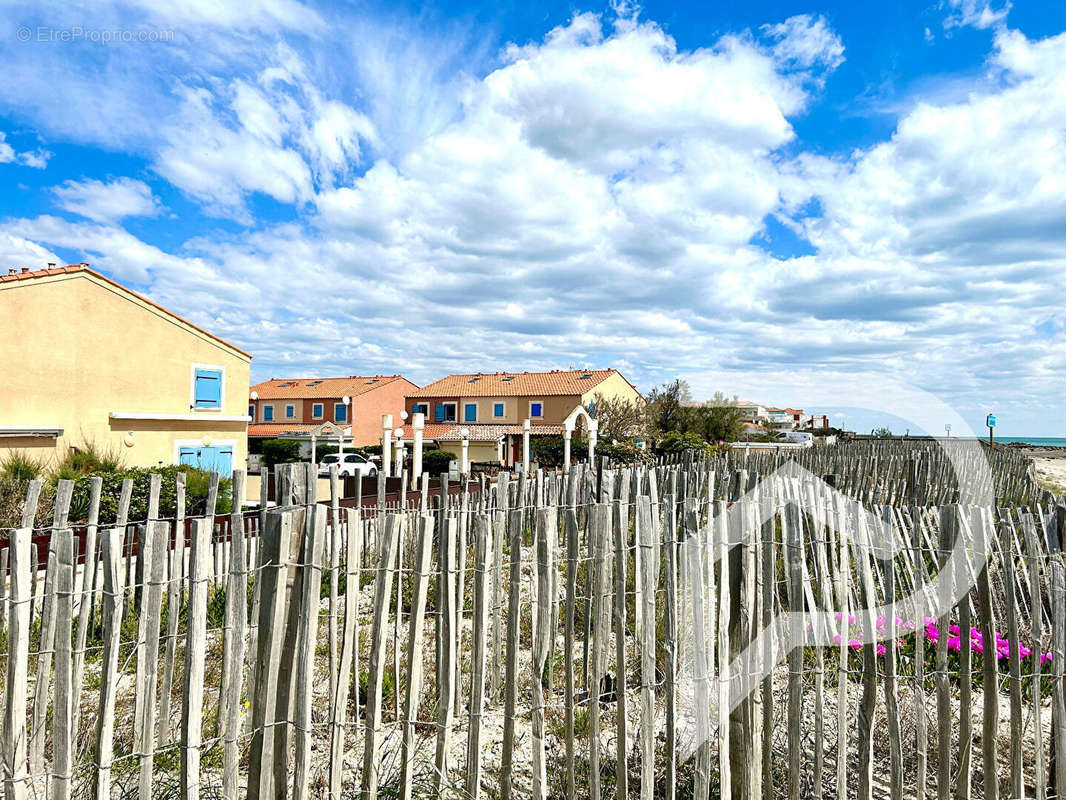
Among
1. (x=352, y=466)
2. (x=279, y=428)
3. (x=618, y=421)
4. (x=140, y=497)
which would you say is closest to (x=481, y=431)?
(x=618, y=421)

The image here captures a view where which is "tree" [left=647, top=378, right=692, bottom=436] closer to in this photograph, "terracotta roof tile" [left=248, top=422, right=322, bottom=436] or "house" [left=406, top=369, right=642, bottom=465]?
"house" [left=406, top=369, right=642, bottom=465]

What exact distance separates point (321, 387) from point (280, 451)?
7.98m

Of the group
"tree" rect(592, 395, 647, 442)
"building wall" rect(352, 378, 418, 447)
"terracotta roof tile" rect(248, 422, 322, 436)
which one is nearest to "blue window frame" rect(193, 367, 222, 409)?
"building wall" rect(352, 378, 418, 447)

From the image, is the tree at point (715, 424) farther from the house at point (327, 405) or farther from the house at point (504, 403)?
the house at point (327, 405)

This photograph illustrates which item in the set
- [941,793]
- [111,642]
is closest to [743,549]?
[941,793]

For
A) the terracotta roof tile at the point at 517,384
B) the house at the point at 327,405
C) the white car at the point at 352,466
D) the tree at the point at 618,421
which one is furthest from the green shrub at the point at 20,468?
the terracotta roof tile at the point at 517,384

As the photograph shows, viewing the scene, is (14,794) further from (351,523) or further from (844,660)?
(844,660)

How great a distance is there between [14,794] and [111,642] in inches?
23.9

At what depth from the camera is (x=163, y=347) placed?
18.0 meters

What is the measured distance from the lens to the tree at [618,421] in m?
30.7

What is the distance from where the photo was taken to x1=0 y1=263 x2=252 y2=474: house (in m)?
14.9

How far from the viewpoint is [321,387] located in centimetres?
3912

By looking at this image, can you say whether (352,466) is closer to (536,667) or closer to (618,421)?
(618,421)

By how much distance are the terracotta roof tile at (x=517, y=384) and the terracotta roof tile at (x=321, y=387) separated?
2.87 metres
